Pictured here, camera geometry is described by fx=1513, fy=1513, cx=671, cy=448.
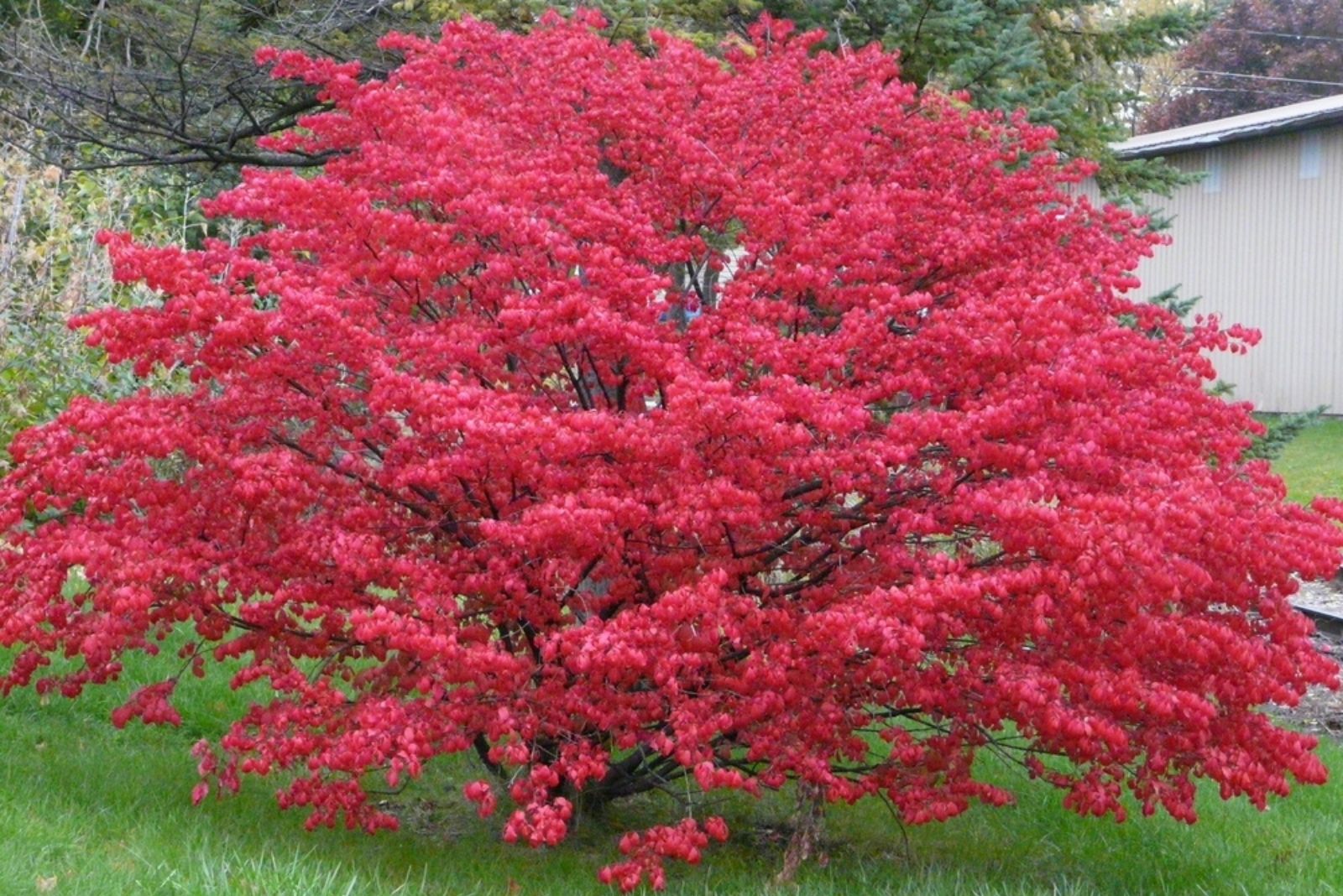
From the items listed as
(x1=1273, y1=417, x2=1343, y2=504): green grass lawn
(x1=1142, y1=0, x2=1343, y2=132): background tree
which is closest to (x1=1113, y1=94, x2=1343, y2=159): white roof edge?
(x1=1273, y1=417, x2=1343, y2=504): green grass lawn

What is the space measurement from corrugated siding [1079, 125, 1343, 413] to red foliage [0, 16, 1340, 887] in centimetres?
1600

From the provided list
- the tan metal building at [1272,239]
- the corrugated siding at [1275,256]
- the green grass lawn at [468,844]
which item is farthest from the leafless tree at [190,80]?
the corrugated siding at [1275,256]

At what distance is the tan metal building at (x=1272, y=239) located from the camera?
20000 mm

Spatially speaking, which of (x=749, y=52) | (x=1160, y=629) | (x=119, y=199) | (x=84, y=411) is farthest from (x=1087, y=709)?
(x=119, y=199)

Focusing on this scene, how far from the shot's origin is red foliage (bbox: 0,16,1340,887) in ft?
14.2

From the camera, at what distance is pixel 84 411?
4867 mm

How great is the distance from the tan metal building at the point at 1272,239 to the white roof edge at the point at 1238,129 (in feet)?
0.08

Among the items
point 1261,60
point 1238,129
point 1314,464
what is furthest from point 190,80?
point 1261,60

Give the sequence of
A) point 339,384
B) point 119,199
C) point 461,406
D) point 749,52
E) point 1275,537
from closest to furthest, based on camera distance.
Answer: point 461,406, point 1275,537, point 339,384, point 749,52, point 119,199

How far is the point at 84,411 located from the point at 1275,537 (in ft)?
12.3

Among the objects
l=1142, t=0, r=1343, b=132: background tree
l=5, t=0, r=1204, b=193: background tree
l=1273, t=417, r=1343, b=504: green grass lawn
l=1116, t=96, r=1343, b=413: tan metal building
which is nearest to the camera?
l=5, t=0, r=1204, b=193: background tree

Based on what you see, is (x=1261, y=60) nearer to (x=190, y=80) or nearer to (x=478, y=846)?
(x=190, y=80)

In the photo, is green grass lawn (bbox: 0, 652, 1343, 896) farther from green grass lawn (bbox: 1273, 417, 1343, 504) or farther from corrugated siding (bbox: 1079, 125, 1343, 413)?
corrugated siding (bbox: 1079, 125, 1343, 413)

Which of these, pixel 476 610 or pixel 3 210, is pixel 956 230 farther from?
pixel 3 210
